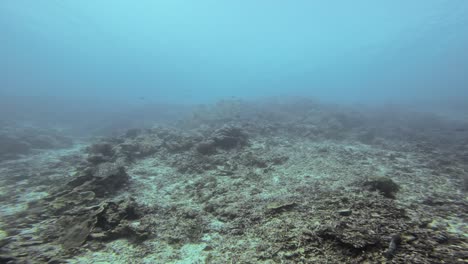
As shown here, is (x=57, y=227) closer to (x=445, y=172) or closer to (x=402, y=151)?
(x=445, y=172)

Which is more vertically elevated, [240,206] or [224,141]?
[224,141]

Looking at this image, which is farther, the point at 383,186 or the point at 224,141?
the point at 224,141

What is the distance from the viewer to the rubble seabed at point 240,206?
4.38m

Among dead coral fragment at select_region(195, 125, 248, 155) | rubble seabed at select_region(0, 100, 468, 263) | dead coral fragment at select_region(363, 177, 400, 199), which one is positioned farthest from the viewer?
dead coral fragment at select_region(195, 125, 248, 155)

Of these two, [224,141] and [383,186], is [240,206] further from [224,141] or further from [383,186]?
[224,141]

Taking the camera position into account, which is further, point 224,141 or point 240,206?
point 224,141

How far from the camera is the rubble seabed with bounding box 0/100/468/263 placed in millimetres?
4379

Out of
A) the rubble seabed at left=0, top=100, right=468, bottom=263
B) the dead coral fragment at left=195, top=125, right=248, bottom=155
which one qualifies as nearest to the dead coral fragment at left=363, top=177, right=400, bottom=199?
the rubble seabed at left=0, top=100, right=468, bottom=263

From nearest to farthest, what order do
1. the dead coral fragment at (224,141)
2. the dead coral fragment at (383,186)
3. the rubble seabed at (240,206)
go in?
1. the rubble seabed at (240,206)
2. the dead coral fragment at (383,186)
3. the dead coral fragment at (224,141)

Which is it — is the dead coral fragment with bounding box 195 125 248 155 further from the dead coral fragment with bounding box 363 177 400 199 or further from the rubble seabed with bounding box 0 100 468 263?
the dead coral fragment with bounding box 363 177 400 199

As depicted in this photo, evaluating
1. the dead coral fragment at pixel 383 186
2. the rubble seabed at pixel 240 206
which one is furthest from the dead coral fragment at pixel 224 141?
the dead coral fragment at pixel 383 186

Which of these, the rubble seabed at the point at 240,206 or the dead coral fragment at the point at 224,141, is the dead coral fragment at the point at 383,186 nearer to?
the rubble seabed at the point at 240,206

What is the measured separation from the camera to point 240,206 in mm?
6863

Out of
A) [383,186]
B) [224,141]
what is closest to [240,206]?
[383,186]
